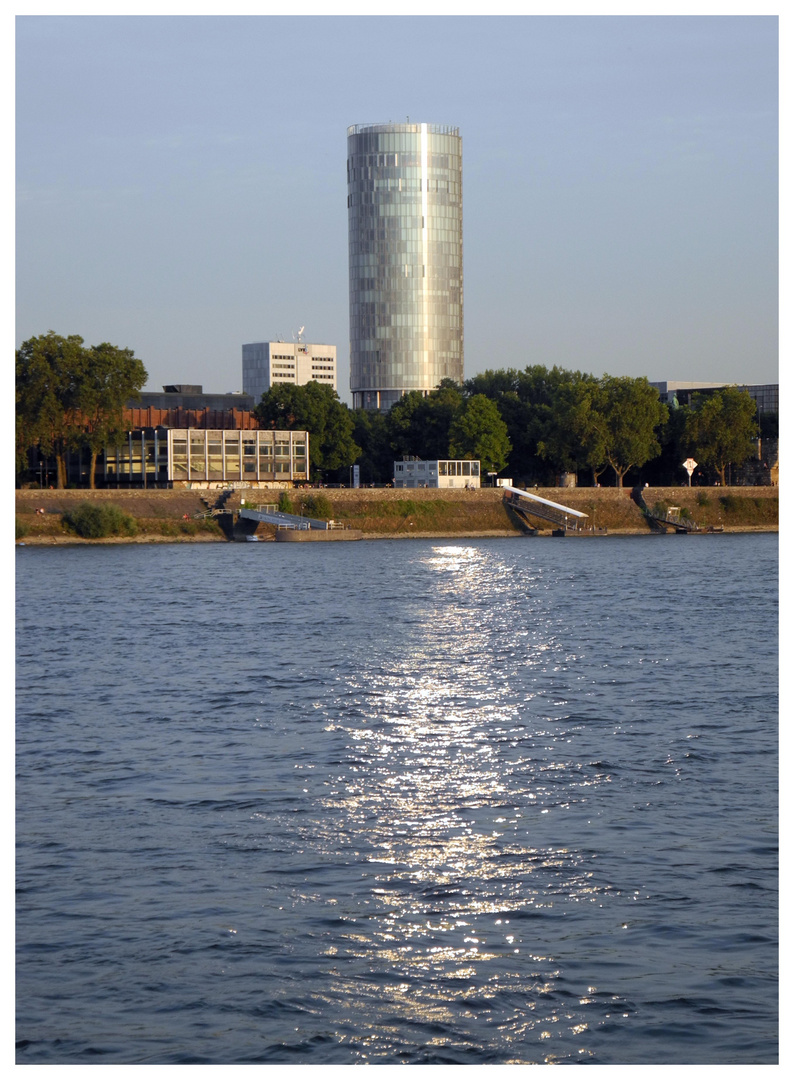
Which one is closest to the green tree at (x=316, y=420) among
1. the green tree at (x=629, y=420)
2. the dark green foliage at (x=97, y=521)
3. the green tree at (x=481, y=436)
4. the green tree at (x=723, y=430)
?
the green tree at (x=481, y=436)

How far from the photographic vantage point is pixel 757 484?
170875mm

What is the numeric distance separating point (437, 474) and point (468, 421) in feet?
41.8

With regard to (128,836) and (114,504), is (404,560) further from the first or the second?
(128,836)

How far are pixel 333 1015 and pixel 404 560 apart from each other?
289 ft

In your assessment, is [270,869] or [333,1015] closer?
[333,1015]

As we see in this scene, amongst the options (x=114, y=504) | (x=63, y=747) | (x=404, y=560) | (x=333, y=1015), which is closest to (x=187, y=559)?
(x=404, y=560)

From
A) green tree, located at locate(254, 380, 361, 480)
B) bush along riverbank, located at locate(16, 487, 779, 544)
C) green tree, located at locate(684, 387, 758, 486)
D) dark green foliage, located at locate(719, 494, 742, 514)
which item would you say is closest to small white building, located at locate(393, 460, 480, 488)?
bush along riverbank, located at locate(16, 487, 779, 544)

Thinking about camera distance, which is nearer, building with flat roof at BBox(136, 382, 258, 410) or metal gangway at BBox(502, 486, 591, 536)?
metal gangway at BBox(502, 486, 591, 536)

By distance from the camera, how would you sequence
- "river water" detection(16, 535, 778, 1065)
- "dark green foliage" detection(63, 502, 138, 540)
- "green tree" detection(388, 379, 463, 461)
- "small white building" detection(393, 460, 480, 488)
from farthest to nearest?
"green tree" detection(388, 379, 463, 461)
"small white building" detection(393, 460, 480, 488)
"dark green foliage" detection(63, 502, 138, 540)
"river water" detection(16, 535, 778, 1065)

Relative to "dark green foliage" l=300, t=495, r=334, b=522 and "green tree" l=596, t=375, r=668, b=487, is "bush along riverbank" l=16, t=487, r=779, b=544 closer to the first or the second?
"dark green foliage" l=300, t=495, r=334, b=522

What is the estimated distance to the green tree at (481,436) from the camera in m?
158

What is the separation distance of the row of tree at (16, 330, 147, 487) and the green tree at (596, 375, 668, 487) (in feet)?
173

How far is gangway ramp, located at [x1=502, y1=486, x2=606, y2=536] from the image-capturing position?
466ft

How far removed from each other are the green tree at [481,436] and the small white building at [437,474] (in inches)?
255
